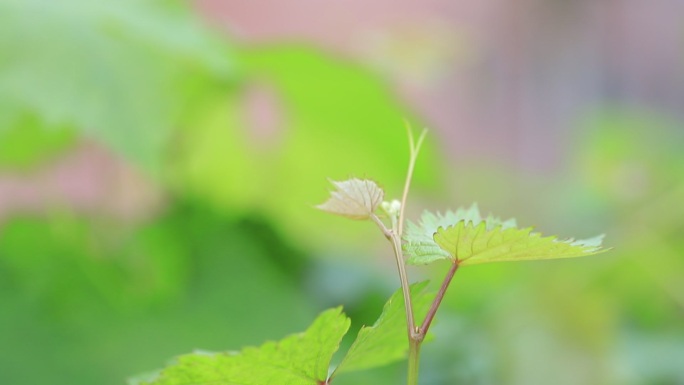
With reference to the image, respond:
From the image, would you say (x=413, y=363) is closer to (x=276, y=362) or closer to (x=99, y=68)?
(x=276, y=362)

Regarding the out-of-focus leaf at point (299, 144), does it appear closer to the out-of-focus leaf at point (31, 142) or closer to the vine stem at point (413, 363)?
the out-of-focus leaf at point (31, 142)

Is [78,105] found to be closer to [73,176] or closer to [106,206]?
[106,206]

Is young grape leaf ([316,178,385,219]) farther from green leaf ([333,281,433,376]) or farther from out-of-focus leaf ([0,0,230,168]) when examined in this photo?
out-of-focus leaf ([0,0,230,168])

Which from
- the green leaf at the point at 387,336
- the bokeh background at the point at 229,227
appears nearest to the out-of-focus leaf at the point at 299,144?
the bokeh background at the point at 229,227

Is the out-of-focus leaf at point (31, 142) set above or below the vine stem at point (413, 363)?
above

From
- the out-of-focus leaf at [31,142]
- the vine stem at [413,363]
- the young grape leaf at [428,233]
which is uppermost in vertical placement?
the out-of-focus leaf at [31,142]

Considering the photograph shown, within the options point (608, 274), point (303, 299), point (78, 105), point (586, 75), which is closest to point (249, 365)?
point (78, 105)

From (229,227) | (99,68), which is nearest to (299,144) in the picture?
(229,227)
